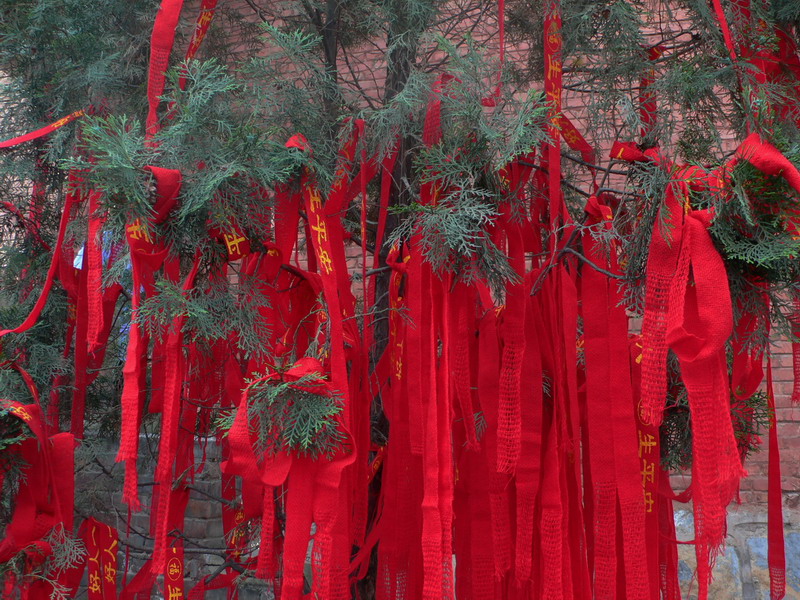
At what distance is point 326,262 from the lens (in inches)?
61.2

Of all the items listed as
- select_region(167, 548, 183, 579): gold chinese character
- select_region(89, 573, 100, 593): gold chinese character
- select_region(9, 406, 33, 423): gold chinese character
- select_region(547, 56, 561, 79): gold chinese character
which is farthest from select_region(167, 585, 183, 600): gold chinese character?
select_region(547, 56, 561, 79): gold chinese character

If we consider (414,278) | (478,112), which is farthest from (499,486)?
(478,112)

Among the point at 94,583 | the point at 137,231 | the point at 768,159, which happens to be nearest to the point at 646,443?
the point at 768,159

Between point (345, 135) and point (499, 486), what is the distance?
81 centimetres

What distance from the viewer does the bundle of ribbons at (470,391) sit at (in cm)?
129

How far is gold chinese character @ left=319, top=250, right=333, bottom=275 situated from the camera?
1.54 metres

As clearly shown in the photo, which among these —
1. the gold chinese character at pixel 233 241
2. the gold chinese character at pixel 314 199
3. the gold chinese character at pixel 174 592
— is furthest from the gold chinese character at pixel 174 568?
the gold chinese character at pixel 314 199

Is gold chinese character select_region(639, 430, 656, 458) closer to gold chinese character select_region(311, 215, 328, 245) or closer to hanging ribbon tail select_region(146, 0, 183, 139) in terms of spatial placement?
gold chinese character select_region(311, 215, 328, 245)

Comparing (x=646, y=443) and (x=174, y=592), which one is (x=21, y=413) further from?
(x=646, y=443)

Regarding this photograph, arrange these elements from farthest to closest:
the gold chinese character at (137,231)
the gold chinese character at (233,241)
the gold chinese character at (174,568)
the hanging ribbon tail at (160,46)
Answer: the gold chinese character at (174,568) < the hanging ribbon tail at (160,46) < the gold chinese character at (233,241) < the gold chinese character at (137,231)

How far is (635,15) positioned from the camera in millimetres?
1758

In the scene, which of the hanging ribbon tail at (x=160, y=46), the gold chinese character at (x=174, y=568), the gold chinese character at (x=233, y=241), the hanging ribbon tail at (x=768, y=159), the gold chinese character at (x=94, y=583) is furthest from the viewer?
the gold chinese character at (x=94, y=583)

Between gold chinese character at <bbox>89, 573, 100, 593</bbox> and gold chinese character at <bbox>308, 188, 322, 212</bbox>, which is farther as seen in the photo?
gold chinese character at <bbox>89, 573, 100, 593</bbox>

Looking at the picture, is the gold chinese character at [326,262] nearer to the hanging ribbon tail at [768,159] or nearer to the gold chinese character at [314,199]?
the gold chinese character at [314,199]
